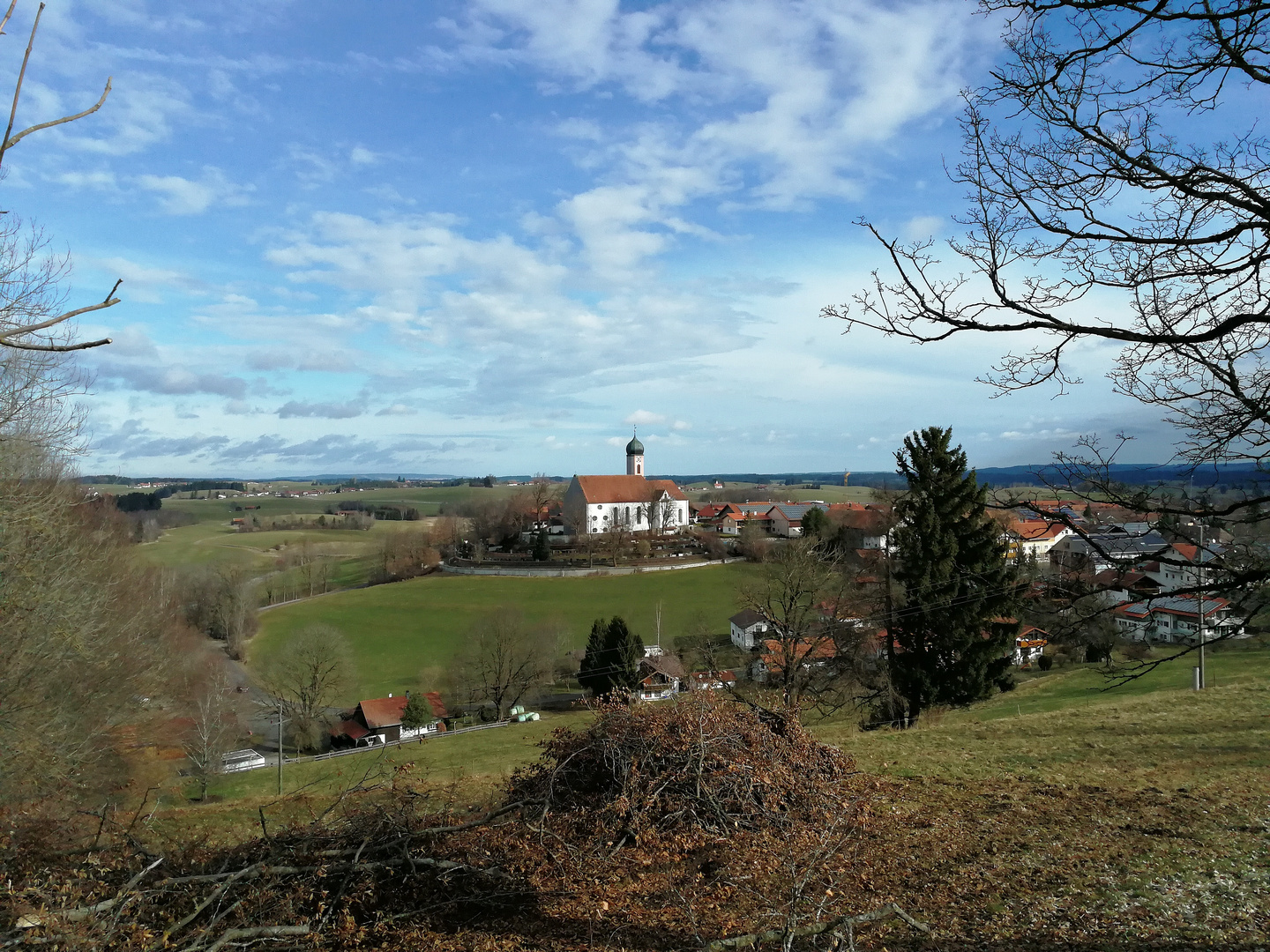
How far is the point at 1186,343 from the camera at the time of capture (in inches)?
140

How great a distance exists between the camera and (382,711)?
104 ft

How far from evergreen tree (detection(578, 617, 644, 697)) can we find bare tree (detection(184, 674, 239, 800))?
568 inches

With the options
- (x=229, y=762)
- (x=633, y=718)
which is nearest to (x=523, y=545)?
(x=229, y=762)

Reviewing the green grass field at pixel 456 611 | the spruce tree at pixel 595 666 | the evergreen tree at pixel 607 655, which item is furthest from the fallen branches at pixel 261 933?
the green grass field at pixel 456 611

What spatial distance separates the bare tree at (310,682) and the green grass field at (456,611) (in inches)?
97.6

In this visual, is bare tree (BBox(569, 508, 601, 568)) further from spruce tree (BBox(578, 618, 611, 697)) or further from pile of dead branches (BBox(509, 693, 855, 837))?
pile of dead branches (BBox(509, 693, 855, 837))

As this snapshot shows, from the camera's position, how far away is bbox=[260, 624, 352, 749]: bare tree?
1213 inches

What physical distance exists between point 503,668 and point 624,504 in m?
54.5

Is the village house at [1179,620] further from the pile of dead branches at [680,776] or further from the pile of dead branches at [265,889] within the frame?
the pile of dead branches at [265,889]

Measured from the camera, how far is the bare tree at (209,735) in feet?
66.1

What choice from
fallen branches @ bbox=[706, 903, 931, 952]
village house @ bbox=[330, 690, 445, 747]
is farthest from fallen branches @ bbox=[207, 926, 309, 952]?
village house @ bbox=[330, 690, 445, 747]

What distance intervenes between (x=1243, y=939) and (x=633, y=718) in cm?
495

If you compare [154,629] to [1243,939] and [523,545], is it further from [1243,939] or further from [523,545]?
[523,545]

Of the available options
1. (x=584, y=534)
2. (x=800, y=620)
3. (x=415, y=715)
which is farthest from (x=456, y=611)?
(x=800, y=620)
